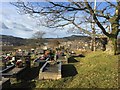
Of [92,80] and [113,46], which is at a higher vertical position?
[113,46]

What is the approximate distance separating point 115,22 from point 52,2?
358 cm

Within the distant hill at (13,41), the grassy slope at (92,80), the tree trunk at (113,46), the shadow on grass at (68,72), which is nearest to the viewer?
the grassy slope at (92,80)

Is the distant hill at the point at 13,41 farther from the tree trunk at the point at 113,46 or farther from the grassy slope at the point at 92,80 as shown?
the grassy slope at the point at 92,80

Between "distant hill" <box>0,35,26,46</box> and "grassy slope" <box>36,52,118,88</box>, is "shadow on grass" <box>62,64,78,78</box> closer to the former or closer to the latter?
"grassy slope" <box>36,52,118,88</box>

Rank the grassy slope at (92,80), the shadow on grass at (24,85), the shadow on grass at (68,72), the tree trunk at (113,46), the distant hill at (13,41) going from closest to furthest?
the grassy slope at (92,80) < the shadow on grass at (24,85) < the shadow on grass at (68,72) < the tree trunk at (113,46) < the distant hill at (13,41)

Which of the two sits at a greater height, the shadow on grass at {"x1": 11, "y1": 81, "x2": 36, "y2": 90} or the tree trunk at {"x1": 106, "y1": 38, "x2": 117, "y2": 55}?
the tree trunk at {"x1": 106, "y1": 38, "x2": 117, "y2": 55}

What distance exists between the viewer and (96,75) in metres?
9.84

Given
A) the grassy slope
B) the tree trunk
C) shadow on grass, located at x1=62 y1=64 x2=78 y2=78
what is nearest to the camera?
the grassy slope

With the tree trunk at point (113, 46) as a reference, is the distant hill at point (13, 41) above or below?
below

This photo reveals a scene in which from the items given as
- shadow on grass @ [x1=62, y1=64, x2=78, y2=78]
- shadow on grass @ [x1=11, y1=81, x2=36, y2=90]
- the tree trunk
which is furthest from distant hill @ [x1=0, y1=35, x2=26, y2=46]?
shadow on grass @ [x1=11, y1=81, x2=36, y2=90]

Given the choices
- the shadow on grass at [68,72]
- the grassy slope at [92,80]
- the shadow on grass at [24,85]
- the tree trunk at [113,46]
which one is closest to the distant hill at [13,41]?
the tree trunk at [113,46]

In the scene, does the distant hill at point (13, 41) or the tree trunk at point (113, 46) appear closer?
the tree trunk at point (113, 46)

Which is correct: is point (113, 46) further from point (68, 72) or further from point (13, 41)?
point (13, 41)

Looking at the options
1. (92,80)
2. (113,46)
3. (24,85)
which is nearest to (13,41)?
(113,46)
